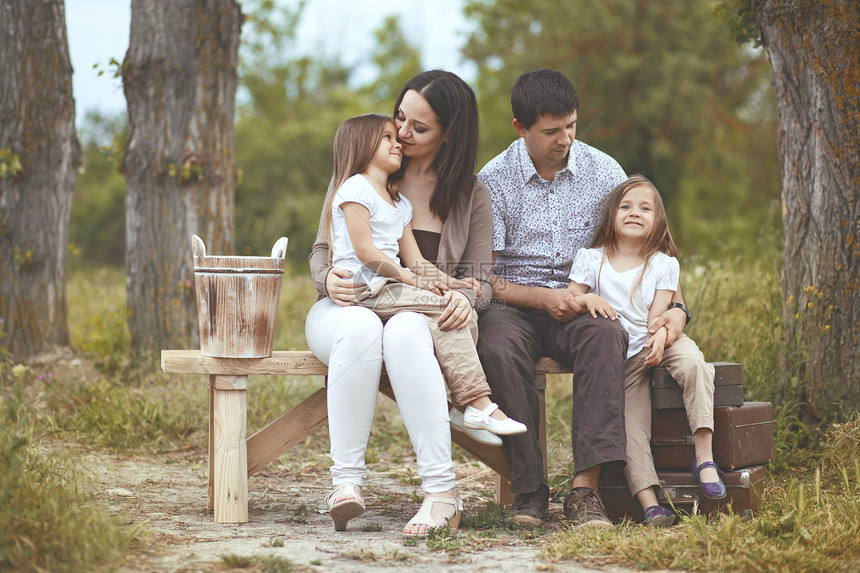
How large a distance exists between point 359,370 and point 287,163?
15041 millimetres

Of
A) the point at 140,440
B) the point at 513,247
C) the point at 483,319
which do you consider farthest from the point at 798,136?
the point at 140,440

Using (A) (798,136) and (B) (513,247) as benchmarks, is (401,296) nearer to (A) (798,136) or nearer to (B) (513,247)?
(B) (513,247)

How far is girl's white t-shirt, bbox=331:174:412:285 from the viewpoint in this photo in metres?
3.38

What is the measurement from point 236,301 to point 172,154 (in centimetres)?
239

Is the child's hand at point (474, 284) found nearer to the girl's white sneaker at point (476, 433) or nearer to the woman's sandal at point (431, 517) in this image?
the girl's white sneaker at point (476, 433)

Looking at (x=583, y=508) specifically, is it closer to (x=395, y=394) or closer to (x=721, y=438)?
(x=721, y=438)

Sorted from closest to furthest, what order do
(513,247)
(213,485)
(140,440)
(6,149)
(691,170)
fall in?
1. (213,485)
2. (513,247)
3. (140,440)
4. (6,149)
5. (691,170)

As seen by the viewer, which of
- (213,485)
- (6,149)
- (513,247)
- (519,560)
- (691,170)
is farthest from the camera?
(691,170)

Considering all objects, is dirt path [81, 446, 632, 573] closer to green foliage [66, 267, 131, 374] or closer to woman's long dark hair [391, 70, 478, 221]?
green foliage [66, 267, 131, 374]

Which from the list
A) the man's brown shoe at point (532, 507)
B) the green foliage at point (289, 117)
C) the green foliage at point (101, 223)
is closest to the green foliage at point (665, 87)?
the green foliage at point (289, 117)

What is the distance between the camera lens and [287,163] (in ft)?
57.9

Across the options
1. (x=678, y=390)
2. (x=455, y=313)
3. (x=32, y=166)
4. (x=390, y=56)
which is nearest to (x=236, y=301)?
(x=455, y=313)

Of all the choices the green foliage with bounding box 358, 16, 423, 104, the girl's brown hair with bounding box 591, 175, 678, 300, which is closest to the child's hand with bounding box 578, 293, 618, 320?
the girl's brown hair with bounding box 591, 175, 678, 300

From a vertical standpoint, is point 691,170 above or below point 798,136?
above
